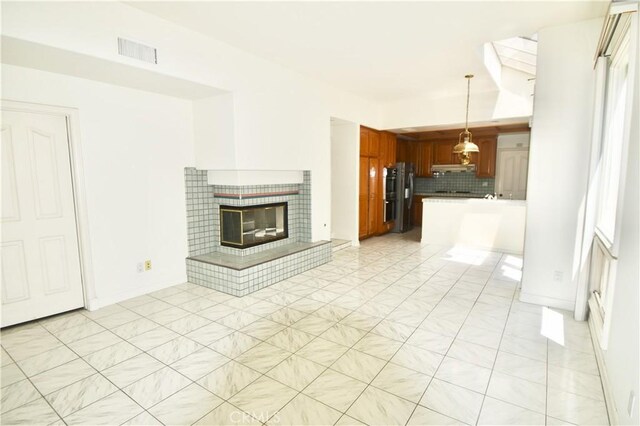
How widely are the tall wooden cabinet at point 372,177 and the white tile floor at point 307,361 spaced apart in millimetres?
2828

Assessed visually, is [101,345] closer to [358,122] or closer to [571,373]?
[571,373]

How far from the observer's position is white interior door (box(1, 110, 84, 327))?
2854mm

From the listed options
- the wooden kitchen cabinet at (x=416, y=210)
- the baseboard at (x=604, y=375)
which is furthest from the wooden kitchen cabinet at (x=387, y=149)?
the baseboard at (x=604, y=375)

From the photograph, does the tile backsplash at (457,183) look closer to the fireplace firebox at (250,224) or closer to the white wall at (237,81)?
the white wall at (237,81)

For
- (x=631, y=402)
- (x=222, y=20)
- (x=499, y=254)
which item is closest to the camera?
(x=631, y=402)

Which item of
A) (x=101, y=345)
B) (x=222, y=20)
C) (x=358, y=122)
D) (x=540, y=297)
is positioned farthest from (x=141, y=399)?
(x=358, y=122)

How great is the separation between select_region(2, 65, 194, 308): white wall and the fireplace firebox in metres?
0.52

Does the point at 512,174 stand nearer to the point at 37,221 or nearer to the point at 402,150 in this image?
the point at 402,150

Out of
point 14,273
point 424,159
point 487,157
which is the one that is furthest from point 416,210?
point 14,273

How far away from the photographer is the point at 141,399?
78.4 inches

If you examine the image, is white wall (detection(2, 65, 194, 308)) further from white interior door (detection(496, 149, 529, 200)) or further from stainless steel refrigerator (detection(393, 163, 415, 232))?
white interior door (detection(496, 149, 529, 200))

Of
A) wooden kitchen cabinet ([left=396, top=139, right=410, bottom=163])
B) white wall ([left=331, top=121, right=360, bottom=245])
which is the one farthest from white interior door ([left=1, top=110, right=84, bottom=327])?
wooden kitchen cabinet ([left=396, top=139, right=410, bottom=163])

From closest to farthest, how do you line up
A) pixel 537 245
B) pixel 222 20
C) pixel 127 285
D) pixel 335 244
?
pixel 222 20, pixel 537 245, pixel 127 285, pixel 335 244

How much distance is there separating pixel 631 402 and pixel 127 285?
417cm
